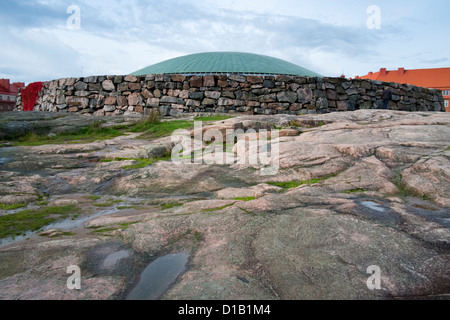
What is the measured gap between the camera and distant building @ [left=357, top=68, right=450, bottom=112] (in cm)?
4619

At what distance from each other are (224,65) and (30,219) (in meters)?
21.8

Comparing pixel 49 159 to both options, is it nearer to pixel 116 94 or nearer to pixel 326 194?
pixel 326 194

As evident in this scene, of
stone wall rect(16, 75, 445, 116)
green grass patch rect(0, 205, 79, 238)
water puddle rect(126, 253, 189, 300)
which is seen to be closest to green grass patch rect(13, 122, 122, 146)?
stone wall rect(16, 75, 445, 116)

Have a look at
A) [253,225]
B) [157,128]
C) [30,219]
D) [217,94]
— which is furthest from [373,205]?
[217,94]

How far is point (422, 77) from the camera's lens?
4728 centimetres

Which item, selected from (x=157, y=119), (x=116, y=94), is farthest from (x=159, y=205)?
(x=116, y=94)

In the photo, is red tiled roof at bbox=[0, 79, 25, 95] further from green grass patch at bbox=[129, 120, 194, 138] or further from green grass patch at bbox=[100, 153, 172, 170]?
green grass patch at bbox=[100, 153, 172, 170]

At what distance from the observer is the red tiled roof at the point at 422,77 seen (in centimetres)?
4641

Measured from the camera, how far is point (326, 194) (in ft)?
11.2

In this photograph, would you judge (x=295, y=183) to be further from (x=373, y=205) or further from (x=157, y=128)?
(x=157, y=128)

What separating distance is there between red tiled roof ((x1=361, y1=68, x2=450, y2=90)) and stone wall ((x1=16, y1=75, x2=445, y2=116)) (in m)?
40.3

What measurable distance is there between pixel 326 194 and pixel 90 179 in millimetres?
3375

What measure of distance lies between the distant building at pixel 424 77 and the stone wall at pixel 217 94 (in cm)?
4031
